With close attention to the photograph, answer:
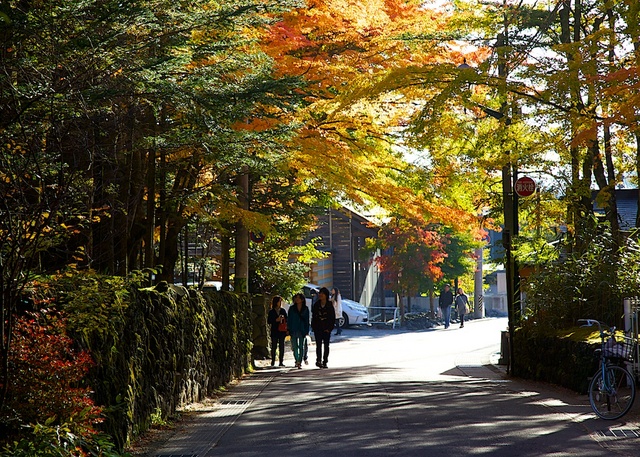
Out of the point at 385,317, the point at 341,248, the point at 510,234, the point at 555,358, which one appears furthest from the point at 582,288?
the point at 341,248

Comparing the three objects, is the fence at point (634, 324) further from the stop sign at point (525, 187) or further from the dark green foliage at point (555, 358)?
the stop sign at point (525, 187)

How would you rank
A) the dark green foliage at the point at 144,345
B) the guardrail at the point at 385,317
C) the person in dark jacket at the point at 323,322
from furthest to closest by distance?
the guardrail at the point at 385,317
the person in dark jacket at the point at 323,322
the dark green foliage at the point at 144,345

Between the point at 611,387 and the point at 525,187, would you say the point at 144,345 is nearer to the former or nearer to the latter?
the point at 611,387

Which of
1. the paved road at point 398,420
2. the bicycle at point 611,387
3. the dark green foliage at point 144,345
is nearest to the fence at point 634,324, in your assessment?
the bicycle at point 611,387

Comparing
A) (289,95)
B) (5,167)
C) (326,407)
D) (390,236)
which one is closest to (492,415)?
(326,407)

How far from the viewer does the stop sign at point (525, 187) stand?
20.5m

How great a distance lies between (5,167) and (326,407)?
259 inches

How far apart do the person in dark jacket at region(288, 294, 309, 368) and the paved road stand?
2.18 metres

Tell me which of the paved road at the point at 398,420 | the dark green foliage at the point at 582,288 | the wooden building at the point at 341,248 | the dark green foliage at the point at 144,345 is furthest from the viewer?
the wooden building at the point at 341,248

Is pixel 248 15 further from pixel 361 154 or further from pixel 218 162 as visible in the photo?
pixel 361 154

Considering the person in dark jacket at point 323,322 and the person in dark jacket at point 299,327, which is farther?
the person in dark jacket at point 299,327

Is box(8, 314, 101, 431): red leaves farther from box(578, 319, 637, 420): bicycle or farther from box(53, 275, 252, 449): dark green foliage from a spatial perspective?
box(578, 319, 637, 420): bicycle

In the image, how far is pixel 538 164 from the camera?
20250mm

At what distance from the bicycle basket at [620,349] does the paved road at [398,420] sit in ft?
2.28
